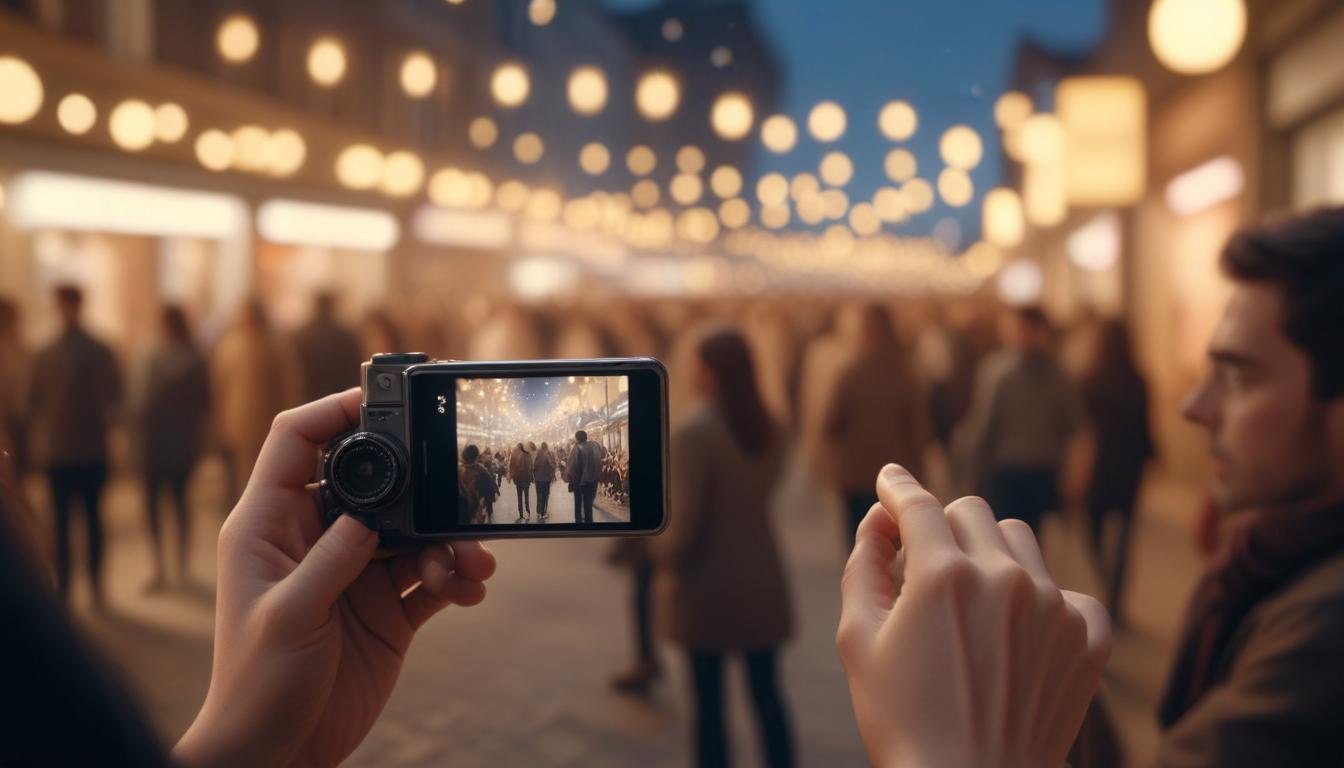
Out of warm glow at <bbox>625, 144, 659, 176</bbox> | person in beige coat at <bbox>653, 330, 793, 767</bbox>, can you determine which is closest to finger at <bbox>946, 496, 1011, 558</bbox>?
person in beige coat at <bbox>653, 330, 793, 767</bbox>

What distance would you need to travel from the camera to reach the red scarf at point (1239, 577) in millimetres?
1529

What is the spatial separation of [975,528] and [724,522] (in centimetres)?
307

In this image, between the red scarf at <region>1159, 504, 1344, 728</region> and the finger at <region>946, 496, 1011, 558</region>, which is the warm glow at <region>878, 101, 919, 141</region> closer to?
the red scarf at <region>1159, 504, 1344, 728</region>

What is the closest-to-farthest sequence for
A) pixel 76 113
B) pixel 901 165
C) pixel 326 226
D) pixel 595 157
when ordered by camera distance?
pixel 901 165 < pixel 76 113 < pixel 595 157 < pixel 326 226

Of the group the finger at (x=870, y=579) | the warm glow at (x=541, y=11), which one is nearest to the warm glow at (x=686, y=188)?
the warm glow at (x=541, y=11)

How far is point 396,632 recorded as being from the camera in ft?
3.92

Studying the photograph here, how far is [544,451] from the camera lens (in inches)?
41.1

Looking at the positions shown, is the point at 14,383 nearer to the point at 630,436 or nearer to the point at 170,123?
the point at 630,436

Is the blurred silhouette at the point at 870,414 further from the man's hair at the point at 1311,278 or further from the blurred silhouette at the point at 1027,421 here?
the man's hair at the point at 1311,278

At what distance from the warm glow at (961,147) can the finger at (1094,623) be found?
110 centimetres

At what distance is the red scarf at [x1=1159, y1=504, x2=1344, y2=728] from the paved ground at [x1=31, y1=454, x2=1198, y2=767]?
1387mm

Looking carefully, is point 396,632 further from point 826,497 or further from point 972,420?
point 826,497

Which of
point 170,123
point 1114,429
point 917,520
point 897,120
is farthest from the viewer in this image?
point 170,123

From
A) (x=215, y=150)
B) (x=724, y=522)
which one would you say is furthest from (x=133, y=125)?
(x=724, y=522)
